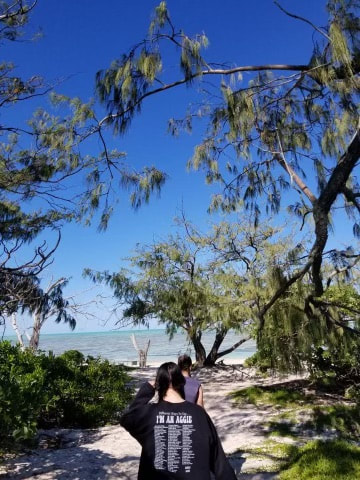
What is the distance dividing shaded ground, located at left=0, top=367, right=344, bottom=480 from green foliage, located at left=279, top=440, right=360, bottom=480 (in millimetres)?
241

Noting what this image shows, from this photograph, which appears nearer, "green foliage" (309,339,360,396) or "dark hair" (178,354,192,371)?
"dark hair" (178,354,192,371)

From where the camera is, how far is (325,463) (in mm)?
3523

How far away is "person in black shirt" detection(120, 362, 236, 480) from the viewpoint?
1947 millimetres

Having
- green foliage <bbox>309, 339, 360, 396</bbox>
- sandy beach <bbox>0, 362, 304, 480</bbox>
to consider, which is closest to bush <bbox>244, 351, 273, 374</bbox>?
green foliage <bbox>309, 339, 360, 396</bbox>

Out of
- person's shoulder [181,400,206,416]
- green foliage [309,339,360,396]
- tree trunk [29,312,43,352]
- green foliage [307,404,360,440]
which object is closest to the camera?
person's shoulder [181,400,206,416]

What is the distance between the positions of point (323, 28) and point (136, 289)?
34.6ft

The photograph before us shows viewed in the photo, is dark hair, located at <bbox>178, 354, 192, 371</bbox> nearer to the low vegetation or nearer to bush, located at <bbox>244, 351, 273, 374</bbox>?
bush, located at <bbox>244, 351, 273, 374</bbox>

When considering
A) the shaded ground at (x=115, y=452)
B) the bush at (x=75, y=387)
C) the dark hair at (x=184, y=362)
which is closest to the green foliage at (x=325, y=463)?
the shaded ground at (x=115, y=452)

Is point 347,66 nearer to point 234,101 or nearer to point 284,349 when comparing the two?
point 234,101

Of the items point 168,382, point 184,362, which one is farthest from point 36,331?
point 168,382

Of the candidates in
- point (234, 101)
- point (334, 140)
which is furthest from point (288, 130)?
point (234, 101)

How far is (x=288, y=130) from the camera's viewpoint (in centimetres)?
486

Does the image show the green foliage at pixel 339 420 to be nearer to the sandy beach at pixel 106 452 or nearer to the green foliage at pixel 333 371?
the sandy beach at pixel 106 452

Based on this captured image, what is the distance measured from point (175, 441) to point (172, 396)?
0.79 feet
